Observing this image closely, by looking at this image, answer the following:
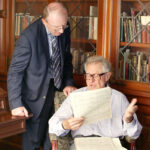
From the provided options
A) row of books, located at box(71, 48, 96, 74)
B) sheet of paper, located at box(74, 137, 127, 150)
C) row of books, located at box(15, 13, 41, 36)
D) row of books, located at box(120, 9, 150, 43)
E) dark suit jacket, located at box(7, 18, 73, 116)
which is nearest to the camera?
sheet of paper, located at box(74, 137, 127, 150)

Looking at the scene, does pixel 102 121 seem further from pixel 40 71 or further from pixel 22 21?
pixel 22 21

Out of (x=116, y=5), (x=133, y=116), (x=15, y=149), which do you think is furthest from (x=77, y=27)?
(x=15, y=149)

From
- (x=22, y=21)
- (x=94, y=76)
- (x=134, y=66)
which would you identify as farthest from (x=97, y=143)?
(x=22, y=21)

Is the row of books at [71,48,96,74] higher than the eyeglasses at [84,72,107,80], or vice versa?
the row of books at [71,48,96,74]

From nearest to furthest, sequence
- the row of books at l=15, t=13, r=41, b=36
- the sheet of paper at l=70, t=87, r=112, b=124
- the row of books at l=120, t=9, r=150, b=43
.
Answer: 1. the sheet of paper at l=70, t=87, r=112, b=124
2. the row of books at l=120, t=9, r=150, b=43
3. the row of books at l=15, t=13, r=41, b=36

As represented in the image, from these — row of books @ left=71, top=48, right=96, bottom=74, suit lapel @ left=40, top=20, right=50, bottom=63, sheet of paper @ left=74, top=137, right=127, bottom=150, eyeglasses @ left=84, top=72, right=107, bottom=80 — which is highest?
suit lapel @ left=40, top=20, right=50, bottom=63

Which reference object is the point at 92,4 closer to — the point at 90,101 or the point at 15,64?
the point at 15,64

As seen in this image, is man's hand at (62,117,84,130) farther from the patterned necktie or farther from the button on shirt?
the patterned necktie

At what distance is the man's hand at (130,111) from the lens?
2.41 meters

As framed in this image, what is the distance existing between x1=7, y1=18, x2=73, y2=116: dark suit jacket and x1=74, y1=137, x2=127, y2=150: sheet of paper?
502 mm

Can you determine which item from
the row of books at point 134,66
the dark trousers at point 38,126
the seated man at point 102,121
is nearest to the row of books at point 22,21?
the dark trousers at point 38,126

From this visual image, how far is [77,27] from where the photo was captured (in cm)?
342

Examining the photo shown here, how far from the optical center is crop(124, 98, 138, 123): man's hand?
95.0 inches

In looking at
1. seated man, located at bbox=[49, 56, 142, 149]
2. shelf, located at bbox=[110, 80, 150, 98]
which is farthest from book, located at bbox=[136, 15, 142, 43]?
seated man, located at bbox=[49, 56, 142, 149]
